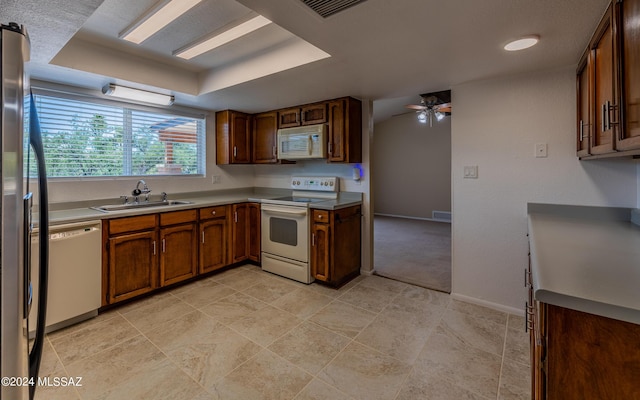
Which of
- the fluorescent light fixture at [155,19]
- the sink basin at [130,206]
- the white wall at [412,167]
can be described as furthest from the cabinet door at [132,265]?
the white wall at [412,167]

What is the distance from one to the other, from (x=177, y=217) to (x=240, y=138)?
4.79 feet

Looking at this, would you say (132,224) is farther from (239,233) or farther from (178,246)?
(239,233)

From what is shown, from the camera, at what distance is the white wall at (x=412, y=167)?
7.11 metres

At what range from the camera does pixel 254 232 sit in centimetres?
367

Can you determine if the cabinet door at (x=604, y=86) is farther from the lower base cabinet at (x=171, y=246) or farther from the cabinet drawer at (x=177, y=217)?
the cabinet drawer at (x=177, y=217)

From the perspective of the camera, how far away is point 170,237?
288 cm

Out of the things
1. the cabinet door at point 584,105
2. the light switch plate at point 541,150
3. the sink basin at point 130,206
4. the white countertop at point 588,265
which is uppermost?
the cabinet door at point 584,105

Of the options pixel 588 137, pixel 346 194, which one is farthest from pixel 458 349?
pixel 346 194

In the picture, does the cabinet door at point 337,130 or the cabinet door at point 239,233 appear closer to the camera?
the cabinet door at point 337,130

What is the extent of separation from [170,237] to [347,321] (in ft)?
6.30

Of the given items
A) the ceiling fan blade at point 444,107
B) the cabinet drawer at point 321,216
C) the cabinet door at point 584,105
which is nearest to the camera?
Result: the cabinet door at point 584,105

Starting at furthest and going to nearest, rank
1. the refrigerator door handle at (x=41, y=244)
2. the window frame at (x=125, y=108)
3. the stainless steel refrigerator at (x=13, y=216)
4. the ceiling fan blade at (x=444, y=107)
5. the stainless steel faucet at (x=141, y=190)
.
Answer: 1. the ceiling fan blade at (x=444, y=107)
2. the stainless steel faucet at (x=141, y=190)
3. the window frame at (x=125, y=108)
4. the refrigerator door handle at (x=41, y=244)
5. the stainless steel refrigerator at (x=13, y=216)

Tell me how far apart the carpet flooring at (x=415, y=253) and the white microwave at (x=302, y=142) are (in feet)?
5.38

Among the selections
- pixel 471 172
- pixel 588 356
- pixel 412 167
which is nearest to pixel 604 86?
pixel 471 172
